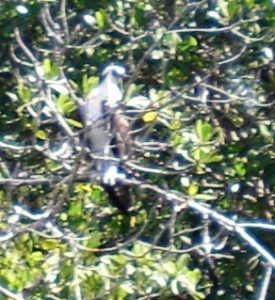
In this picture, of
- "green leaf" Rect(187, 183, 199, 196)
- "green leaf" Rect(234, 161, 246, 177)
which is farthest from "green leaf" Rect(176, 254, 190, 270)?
"green leaf" Rect(234, 161, 246, 177)

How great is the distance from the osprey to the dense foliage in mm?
39

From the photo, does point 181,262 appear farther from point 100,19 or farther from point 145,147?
point 100,19

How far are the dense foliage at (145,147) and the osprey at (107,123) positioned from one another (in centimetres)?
4

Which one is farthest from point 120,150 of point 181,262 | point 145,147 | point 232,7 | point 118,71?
point 232,7

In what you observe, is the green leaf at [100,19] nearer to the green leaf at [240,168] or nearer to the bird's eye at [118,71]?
the bird's eye at [118,71]

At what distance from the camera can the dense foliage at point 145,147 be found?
8.34 ft

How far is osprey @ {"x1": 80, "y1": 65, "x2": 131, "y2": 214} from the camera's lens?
7.78 feet

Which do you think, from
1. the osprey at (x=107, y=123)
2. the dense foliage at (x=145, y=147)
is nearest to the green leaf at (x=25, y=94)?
the dense foliage at (x=145, y=147)

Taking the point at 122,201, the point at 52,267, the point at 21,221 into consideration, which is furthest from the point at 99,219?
the point at 52,267

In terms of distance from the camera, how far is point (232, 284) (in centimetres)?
312

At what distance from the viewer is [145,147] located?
2711mm

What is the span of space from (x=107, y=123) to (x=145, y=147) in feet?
0.96

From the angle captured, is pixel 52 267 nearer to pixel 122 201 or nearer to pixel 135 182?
pixel 135 182

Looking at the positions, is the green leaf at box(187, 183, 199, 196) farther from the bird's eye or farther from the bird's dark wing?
the bird's eye
